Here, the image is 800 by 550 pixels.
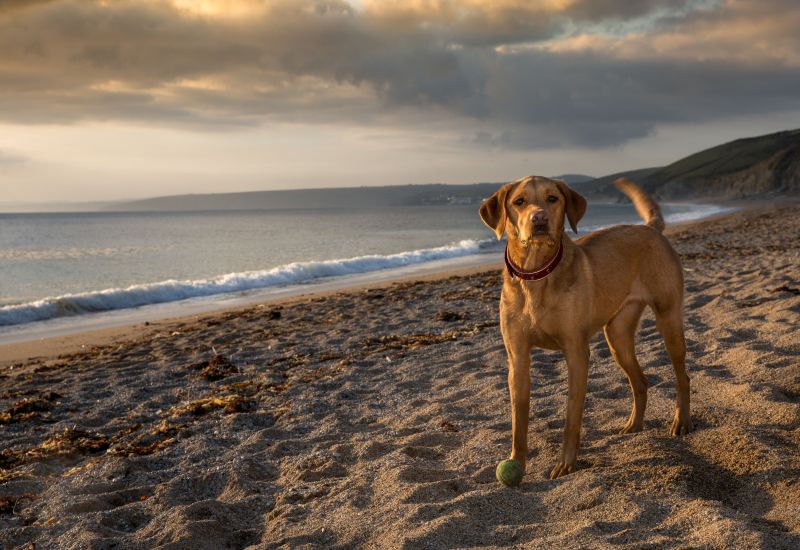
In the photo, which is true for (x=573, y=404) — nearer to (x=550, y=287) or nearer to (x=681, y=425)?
(x=550, y=287)

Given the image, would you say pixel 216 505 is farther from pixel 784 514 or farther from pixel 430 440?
pixel 784 514

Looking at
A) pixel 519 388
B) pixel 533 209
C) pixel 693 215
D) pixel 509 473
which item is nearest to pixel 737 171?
pixel 693 215

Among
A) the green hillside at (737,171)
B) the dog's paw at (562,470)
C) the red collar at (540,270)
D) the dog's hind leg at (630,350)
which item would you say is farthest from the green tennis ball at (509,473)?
the green hillside at (737,171)

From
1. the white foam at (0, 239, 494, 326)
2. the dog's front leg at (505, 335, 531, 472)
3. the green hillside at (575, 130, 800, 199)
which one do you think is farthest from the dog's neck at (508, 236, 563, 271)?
the green hillside at (575, 130, 800, 199)

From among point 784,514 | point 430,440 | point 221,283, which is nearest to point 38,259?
point 221,283

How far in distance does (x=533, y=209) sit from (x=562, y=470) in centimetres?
163

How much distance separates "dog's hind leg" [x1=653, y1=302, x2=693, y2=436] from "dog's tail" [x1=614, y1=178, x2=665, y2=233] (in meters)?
0.86

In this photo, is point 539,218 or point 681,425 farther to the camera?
point 681,425

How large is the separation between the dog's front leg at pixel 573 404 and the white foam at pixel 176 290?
538 inches

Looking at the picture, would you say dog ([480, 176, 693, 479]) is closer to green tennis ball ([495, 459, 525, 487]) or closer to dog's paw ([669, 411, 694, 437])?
green tennis ball ([495, 459, 525, 487])

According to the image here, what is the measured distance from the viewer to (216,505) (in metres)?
4.12

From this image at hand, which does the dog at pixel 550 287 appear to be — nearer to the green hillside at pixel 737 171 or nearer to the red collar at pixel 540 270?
the red collar at pixel 540 270

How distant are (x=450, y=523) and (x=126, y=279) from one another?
22.9m

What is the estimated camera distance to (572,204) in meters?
4.21
